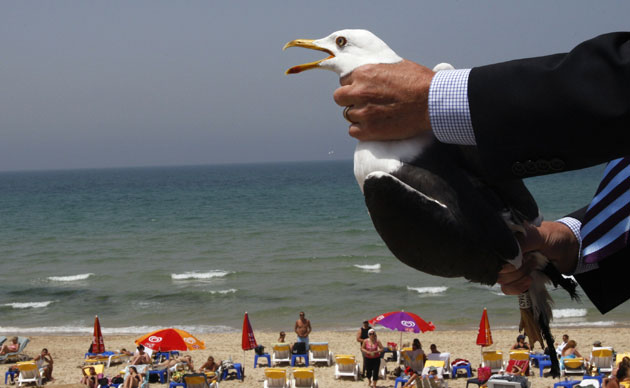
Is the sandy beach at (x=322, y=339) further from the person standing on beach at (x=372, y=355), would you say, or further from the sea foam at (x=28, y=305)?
the sea foam at (x=28, y=305)

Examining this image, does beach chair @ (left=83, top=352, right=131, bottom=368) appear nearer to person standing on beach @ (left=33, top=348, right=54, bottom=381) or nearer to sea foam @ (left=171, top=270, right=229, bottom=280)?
person standing on beach @ (left=33, top=348, right=54, bottom=381)

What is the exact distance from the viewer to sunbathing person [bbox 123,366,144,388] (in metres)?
12.8

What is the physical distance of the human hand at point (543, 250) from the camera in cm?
179

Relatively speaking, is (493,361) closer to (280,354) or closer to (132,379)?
(280,354)

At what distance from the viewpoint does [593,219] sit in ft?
6.84

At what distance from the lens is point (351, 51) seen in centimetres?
187

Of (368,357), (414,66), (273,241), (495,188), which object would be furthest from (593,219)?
(273,241)

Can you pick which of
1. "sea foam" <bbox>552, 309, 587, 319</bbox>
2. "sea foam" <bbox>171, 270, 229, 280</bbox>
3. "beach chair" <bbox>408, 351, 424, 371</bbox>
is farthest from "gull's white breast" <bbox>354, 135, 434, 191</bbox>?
"sea foam" <bbox>171, 270, 229, 280</bbox>

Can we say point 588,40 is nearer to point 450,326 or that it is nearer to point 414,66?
point 414,66

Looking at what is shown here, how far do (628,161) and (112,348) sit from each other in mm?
17493

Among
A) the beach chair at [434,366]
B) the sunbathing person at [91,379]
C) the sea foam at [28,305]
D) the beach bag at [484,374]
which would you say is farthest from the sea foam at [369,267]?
the sunbathing person at [91,379]

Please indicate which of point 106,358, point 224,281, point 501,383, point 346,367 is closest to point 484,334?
point 346,367

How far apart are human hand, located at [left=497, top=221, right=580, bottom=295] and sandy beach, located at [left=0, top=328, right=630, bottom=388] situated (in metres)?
11.9

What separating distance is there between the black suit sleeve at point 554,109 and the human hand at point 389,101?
14 cm
